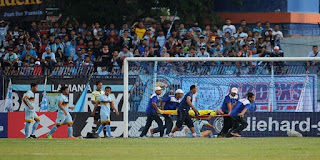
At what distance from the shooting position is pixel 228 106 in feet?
83.0

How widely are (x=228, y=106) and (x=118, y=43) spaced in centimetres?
639

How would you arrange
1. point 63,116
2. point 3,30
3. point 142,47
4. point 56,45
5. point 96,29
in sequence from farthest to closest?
point 3,30, point 96,29, point 56,45, point 142,47, point 63,116

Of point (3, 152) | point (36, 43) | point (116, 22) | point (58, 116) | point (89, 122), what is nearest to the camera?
point (3, 152)

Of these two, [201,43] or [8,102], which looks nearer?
[8,102]

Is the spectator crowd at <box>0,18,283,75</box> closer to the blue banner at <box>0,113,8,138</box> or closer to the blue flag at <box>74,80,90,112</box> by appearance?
the blue flag at <box>74,80,90,112</box>

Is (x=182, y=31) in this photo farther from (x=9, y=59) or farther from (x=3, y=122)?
(x=3, y=122)

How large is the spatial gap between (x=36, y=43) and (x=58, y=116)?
7.17 metres

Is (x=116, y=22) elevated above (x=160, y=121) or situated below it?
above

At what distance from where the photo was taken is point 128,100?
86.0 ft

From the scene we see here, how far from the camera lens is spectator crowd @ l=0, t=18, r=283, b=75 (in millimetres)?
28984

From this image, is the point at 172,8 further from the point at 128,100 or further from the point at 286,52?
the point at 128,100

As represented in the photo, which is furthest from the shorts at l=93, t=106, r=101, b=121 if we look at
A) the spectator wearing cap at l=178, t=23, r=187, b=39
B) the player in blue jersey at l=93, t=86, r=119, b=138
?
the spectator wearing cap at l=178, t=23, r=187, b=39

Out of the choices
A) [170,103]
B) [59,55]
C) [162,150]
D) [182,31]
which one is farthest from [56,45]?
[162,150]

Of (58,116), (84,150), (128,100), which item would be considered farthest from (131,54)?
(84,150)
